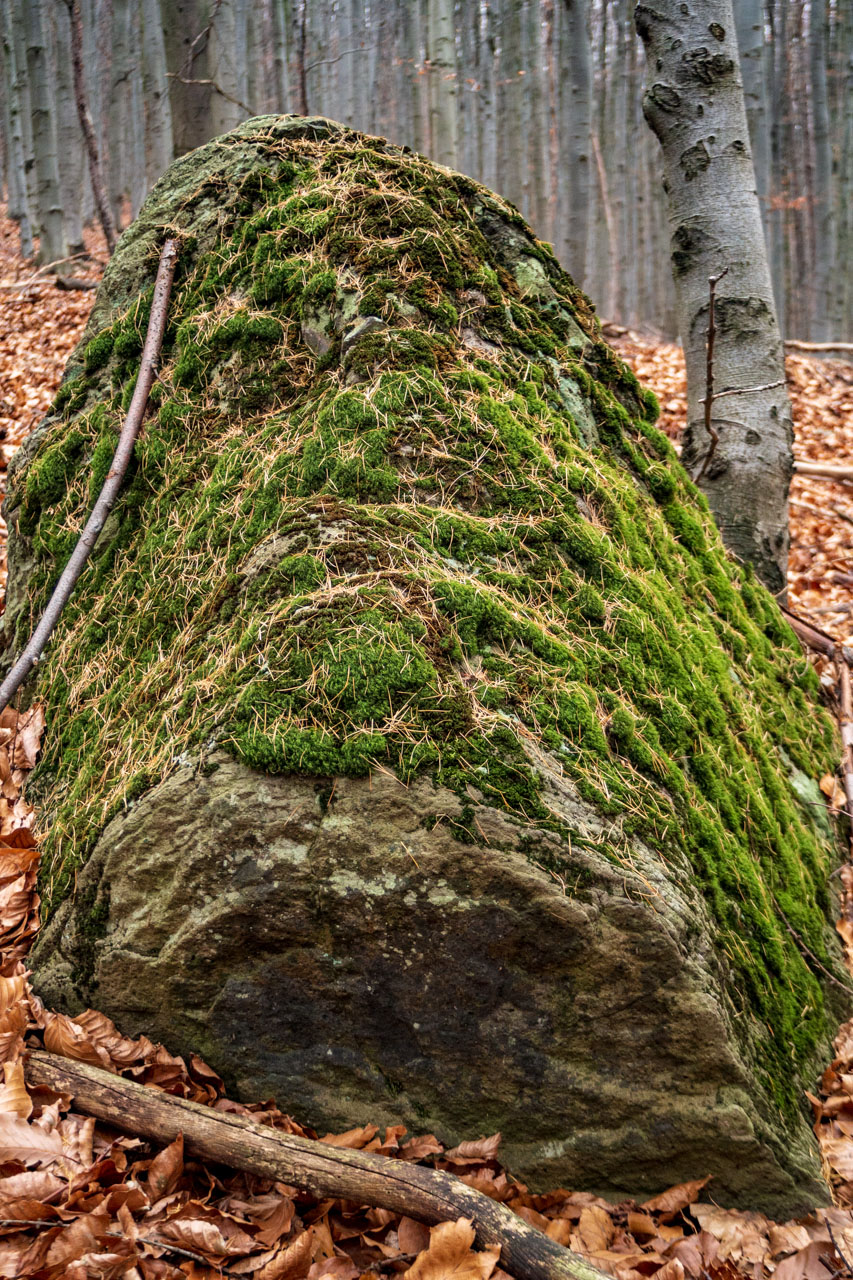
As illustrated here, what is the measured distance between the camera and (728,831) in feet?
9.09

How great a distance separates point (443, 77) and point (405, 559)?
34.4 feet

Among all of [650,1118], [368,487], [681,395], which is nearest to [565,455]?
[368,487]

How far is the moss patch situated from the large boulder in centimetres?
2

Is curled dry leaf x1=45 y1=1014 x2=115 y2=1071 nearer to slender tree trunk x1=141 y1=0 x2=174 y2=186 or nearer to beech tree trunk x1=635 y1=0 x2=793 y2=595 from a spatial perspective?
→ beech tree trunk x1=635 y1=0 x2=793 y2=595

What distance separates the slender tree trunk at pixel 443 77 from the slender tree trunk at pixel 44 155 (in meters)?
6.31

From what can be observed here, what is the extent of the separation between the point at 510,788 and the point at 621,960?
53cm

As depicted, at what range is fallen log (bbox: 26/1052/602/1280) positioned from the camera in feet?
6.06

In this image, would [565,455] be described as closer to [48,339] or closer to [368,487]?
[368,487]

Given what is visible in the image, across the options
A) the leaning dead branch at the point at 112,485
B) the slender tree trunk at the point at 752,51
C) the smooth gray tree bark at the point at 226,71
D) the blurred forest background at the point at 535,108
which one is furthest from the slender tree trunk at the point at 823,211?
the leaning dead branch at the point at 112,485

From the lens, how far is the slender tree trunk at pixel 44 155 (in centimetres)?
1313

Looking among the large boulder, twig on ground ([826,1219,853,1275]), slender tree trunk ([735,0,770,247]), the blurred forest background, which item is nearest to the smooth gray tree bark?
the blurred forest background

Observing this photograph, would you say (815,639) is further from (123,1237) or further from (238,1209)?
(123,1237)

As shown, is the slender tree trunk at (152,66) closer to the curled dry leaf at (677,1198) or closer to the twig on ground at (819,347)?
the twig on ground at (819,347)

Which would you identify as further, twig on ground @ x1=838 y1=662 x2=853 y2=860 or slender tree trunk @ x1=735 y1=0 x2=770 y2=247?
slender tree trunk @ x1=735 y1=0 x2=770 y2=247
